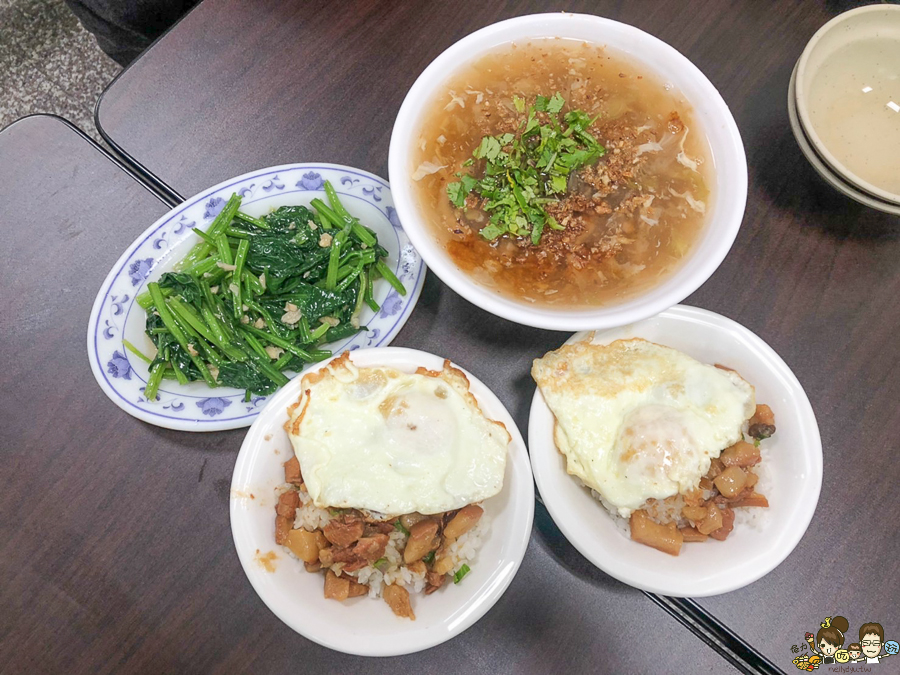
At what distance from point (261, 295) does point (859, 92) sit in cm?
193

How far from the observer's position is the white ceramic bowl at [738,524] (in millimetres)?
1464

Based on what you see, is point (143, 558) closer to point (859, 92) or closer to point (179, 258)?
point (179, 258)

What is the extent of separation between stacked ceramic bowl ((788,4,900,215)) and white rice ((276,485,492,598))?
143 cm

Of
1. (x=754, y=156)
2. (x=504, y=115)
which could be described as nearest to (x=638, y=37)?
(x=504, y=115)

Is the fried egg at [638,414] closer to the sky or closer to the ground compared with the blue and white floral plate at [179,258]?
closer to the ground

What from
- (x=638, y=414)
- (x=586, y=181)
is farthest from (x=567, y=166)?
(x=638, y=414)

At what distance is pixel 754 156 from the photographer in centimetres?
190

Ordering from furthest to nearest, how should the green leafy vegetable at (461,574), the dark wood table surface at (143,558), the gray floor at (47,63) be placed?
the gray floor at (47,63), the dark wood table surface at (143,558), the green leafy vegetable at (461,574)

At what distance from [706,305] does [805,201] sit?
0.47m

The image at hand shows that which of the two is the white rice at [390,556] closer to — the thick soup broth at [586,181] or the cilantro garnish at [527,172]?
the thick soup broth at [586,181]

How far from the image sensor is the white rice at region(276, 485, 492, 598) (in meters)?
1.55

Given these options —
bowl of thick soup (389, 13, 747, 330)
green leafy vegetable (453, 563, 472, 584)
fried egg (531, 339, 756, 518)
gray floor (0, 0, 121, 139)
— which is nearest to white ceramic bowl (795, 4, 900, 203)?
bowl of thick soup (389, 13, 747, 330)

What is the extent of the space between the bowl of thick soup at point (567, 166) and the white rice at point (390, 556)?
0.66 meters

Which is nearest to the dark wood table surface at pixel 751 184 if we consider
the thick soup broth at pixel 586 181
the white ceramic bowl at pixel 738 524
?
the white ceramic bowl at pixel 738 524
